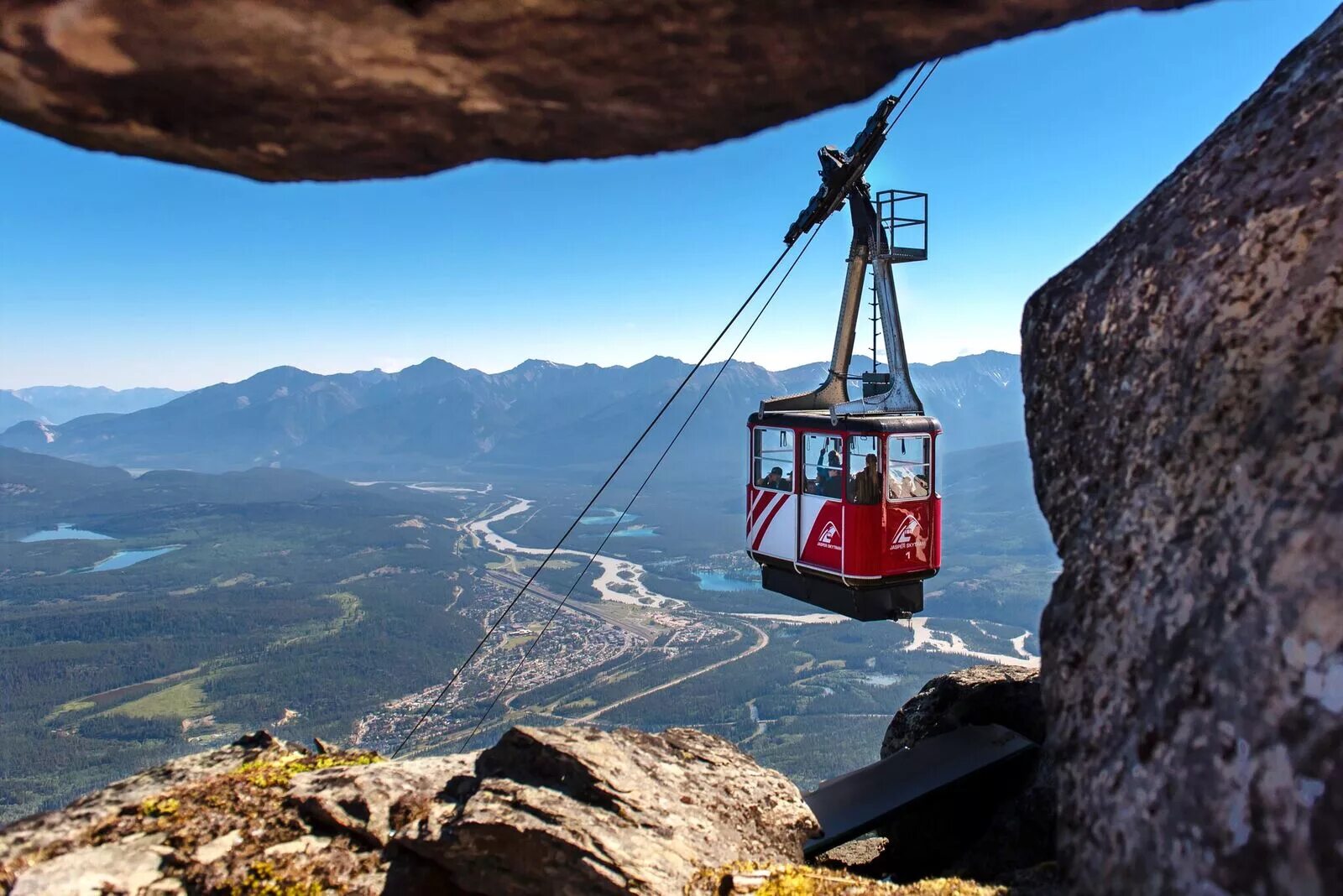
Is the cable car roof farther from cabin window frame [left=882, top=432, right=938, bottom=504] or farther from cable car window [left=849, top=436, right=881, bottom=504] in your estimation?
cable car window [left=849, top=436, right=881, bottom=504]

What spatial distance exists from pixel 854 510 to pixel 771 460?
2.28 metres

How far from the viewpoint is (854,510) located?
12.9 metres

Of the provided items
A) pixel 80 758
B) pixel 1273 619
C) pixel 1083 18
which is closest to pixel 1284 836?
pixel 1273 619

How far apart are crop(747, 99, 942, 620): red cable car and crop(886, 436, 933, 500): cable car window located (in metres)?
0.02

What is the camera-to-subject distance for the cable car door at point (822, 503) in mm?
13156

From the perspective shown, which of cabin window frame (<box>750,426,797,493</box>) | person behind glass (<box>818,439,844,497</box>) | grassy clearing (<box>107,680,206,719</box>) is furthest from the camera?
grassy clearing (<box>107,680,206,719</box>)

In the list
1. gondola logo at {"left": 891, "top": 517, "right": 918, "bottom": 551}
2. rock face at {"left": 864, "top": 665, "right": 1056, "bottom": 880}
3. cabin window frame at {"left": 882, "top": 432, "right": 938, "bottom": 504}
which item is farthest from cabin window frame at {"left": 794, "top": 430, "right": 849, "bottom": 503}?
rock face at {"left": 864, "top": 665, "right": 1056, "bottom": 880}

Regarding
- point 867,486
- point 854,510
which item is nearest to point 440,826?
point 854,510

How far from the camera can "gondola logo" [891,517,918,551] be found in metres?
13.2

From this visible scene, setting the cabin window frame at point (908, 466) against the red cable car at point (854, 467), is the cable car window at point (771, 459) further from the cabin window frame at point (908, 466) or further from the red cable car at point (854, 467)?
the cabin window frame at point (908, 466)

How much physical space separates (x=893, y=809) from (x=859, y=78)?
6.79 metres

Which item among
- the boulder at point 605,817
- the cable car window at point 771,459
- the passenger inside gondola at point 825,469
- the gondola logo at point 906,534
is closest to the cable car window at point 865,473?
the passenger inside gondola at point 825,469

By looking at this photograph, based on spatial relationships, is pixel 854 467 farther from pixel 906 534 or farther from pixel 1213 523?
pixel 1213 523

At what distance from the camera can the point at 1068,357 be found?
4.98 m
